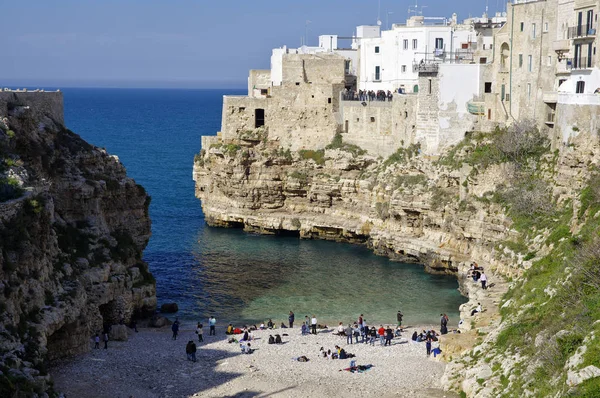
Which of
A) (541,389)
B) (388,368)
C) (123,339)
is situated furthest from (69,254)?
(541,389)

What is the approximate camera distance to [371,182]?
61.7 meters

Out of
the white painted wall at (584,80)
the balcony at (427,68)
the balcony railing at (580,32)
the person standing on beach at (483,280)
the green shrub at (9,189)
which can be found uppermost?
the balcony railing at (580,32)

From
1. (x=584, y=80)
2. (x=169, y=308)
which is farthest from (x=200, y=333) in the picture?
(x=584, y=80)

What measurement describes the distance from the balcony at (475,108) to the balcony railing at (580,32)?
8740mm

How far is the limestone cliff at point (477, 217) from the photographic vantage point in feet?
100

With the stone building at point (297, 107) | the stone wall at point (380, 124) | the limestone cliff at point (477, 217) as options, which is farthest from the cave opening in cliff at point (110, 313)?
the stone building at point (297, 107)

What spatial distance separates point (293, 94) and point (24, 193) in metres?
32.4

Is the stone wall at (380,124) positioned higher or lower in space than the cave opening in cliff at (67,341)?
higher

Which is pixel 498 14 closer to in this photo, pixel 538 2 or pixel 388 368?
pixel 538 2

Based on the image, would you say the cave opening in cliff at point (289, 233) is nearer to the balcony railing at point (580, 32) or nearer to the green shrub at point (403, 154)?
the green shrub at point (403, 154)

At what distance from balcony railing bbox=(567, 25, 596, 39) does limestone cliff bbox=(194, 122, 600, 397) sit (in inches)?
210

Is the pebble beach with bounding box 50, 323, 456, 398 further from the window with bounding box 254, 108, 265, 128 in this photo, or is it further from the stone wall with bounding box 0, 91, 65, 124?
the window with bounding box 254, 108, 265, 128

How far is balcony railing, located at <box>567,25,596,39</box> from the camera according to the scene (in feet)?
150

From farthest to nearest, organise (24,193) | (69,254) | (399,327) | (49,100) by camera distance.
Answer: (49,100), (399,327), (69,254), (24,193)
